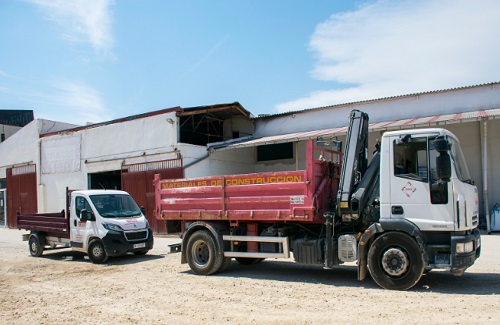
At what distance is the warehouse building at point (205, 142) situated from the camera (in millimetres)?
17641

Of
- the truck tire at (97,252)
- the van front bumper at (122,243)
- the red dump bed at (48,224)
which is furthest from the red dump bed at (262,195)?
the red dump bed at (48,224)

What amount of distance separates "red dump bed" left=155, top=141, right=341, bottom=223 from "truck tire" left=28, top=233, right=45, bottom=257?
5.61 metres

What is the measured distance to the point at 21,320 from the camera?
21.7 feet

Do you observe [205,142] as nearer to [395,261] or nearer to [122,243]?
[122,243]

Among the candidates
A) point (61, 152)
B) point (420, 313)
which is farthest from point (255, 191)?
point (61, 152)

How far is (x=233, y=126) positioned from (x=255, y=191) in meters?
15.2

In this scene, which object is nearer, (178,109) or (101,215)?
(101,215)

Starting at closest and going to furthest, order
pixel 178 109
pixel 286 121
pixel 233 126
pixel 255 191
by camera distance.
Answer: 1. pixel 255 191
2. pixel 178 109
3. pixel 286 121
4. pixel 233 126

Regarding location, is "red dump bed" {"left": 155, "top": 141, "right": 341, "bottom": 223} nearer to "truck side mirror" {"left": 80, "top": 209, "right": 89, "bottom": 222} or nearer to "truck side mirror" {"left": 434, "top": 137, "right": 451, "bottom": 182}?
"truck side mirror" {"left": 434, "top": 137, "right": 451, "bottom": 182}

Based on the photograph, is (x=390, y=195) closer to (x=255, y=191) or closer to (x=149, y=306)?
(x=255, y=191)

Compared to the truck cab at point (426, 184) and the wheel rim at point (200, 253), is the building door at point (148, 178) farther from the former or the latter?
the truck cab at point (426, 184)

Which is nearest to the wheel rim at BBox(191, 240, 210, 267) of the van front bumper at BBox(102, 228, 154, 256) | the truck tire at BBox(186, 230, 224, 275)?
the truck tire at BBox(186, 230, 224, 275)

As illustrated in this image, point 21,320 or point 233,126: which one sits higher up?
point 233,126

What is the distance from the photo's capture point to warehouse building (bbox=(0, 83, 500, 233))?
1764cm
